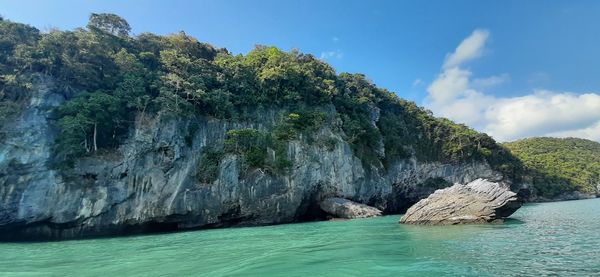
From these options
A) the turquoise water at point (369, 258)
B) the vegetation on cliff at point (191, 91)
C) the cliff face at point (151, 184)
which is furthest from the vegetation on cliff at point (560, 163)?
the turquoise water at point (369, 258)

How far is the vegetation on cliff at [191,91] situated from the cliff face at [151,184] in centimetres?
99

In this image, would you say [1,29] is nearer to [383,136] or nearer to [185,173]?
[185,173]

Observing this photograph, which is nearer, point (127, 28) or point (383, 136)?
point (127, 28)

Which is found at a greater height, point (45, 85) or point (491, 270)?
point (45, 85)

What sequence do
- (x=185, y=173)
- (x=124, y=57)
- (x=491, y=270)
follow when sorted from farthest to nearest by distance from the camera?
1. (x=124, y=57)
2. (x=185, y=173)
3. (x=491, y=270)

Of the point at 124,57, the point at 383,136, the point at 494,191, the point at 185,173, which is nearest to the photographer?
the point at 494,191

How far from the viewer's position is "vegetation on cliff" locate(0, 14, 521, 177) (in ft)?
88.5

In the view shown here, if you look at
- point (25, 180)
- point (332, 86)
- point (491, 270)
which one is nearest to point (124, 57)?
point (25, 180)

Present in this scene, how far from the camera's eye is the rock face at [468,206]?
69.6 feet

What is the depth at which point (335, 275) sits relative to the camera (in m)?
9.02

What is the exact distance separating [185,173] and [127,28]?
62.0 feet

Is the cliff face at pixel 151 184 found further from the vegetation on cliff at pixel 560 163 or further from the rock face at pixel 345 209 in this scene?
the vegetation on cliff at pixel 560 163

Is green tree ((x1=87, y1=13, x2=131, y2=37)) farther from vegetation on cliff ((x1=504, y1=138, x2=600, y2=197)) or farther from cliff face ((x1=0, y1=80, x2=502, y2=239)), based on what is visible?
vegetation on cliff ((x1=504, y1=138, x2=600, y2=197))

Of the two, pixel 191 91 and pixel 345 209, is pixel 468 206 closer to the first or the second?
pixel 345 209
